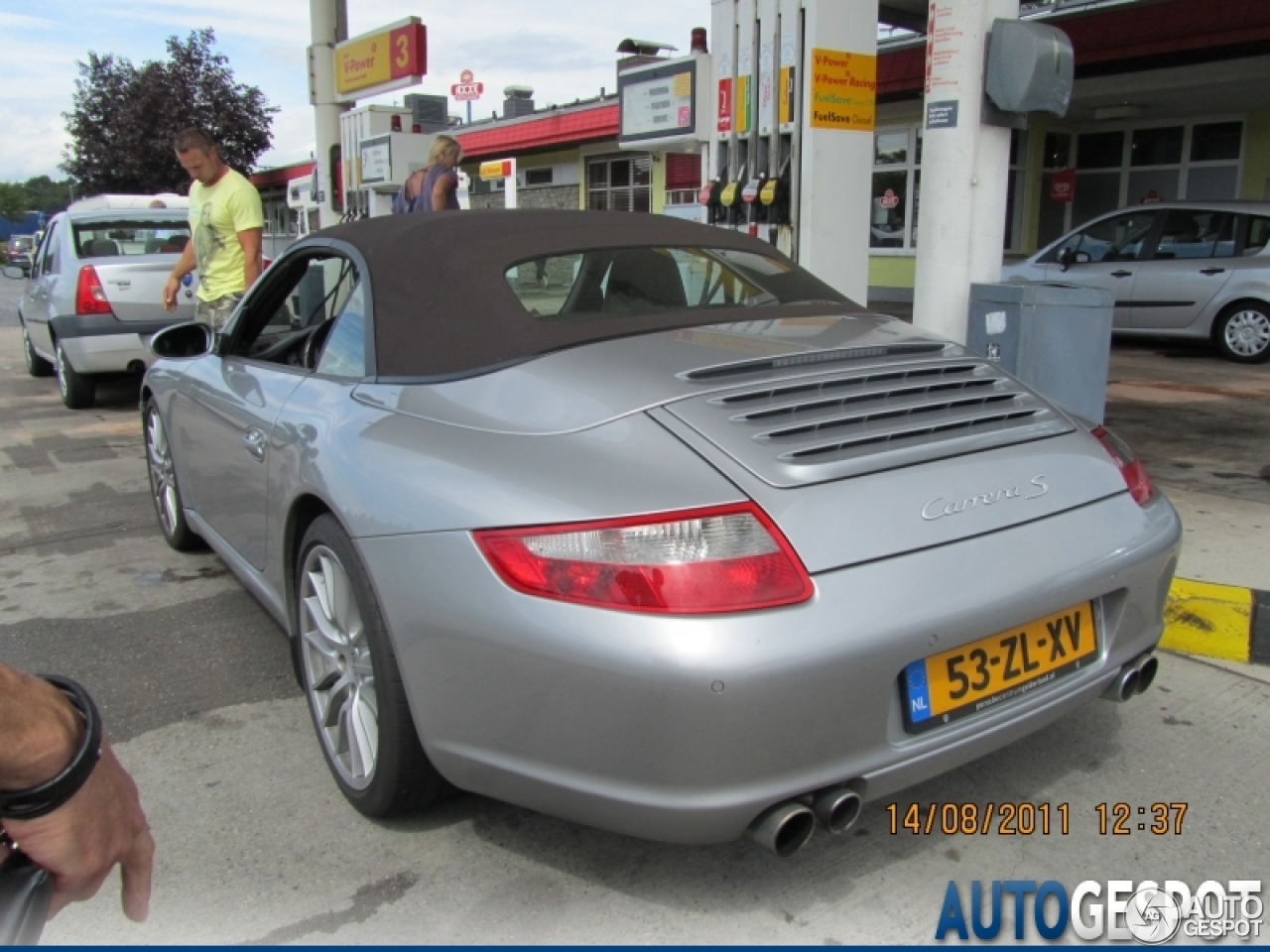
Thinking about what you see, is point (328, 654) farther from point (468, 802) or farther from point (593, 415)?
point (593, 415)

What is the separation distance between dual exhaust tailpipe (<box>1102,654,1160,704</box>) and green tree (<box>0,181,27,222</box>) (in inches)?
3802

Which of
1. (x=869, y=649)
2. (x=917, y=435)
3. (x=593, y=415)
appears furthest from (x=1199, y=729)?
(x=593, y=415)

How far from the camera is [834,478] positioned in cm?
217

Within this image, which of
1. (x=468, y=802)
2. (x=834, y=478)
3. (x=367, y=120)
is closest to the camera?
(x=834, y=478)

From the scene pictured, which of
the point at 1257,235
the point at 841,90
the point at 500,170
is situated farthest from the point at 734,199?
the point at 1257,235

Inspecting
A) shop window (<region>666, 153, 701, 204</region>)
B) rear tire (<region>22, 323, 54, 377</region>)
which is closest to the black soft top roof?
rear tire (<region>22, 323, 54, 377</region>)

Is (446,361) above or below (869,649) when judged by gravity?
above

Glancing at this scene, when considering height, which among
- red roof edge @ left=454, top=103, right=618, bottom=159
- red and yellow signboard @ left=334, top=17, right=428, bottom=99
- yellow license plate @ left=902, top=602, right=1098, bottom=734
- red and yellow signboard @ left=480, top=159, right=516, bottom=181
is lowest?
yellow license plate @ left=902, top=602, right=1098, bottom=734

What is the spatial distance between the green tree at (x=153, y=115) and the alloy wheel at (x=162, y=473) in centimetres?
3423

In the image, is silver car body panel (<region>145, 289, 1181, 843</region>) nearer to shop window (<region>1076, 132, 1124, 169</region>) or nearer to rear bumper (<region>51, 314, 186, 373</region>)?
rear bumper (<region>51, 314, 186, 373</region>)

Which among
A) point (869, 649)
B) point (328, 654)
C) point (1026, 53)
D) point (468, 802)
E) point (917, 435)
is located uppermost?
point (1026, 53)

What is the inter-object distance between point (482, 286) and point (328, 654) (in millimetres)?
1002

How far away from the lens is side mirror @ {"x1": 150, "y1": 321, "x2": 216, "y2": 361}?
422 centimetres
